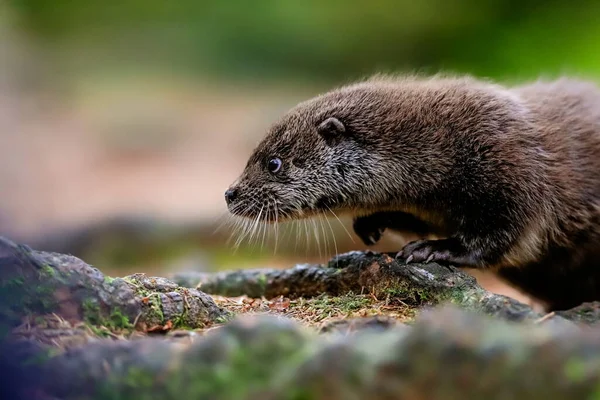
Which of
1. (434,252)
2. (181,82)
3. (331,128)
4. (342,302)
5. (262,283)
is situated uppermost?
(181,82)

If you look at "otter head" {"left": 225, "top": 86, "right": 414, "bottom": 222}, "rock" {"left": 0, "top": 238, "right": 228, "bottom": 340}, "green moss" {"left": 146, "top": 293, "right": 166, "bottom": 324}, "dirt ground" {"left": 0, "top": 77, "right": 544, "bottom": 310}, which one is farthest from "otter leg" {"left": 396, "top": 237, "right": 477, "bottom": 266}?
"dirt ground" {"left": 0, "top": 77, "right": 544, "bottom": 310}

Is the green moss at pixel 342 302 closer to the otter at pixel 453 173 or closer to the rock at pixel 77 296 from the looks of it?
the otter at pixel 453 173

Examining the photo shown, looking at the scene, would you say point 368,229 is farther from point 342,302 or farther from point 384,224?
point 342,302

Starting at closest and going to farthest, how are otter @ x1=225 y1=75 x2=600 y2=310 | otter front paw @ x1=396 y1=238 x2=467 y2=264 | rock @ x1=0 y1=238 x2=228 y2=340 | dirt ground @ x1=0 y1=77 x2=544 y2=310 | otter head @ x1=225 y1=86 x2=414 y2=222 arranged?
rock @ x1=0 y1=238 x2=228 y2=340 → otter front paw @ x1=396 y1=238 x2=467 y2=264 → otter @ x1=225 y1=75 x2=600 y2=310 → otter head @ x1=225 y1=86 x2=414 y2=222 → dirt ground @ x1=0 y1=77 x2=544 y2=310

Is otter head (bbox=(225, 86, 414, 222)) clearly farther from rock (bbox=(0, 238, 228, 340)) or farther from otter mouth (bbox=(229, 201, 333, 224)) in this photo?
rock (bbox=(0, 238, 228, 340))

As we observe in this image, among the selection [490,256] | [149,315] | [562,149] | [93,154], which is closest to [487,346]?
[149,315]

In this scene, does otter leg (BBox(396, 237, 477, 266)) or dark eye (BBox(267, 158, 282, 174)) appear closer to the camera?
otter leg (BBox(396, 237, 477, 266))


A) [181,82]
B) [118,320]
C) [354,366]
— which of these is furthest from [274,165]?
[181,82]

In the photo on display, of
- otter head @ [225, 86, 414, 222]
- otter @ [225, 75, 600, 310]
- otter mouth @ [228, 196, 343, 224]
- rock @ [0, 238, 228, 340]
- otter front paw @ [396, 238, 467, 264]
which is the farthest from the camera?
otter mouth @ [228, 196, 343, 224]

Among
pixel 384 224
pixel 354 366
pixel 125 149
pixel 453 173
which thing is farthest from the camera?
pixel 125 149
